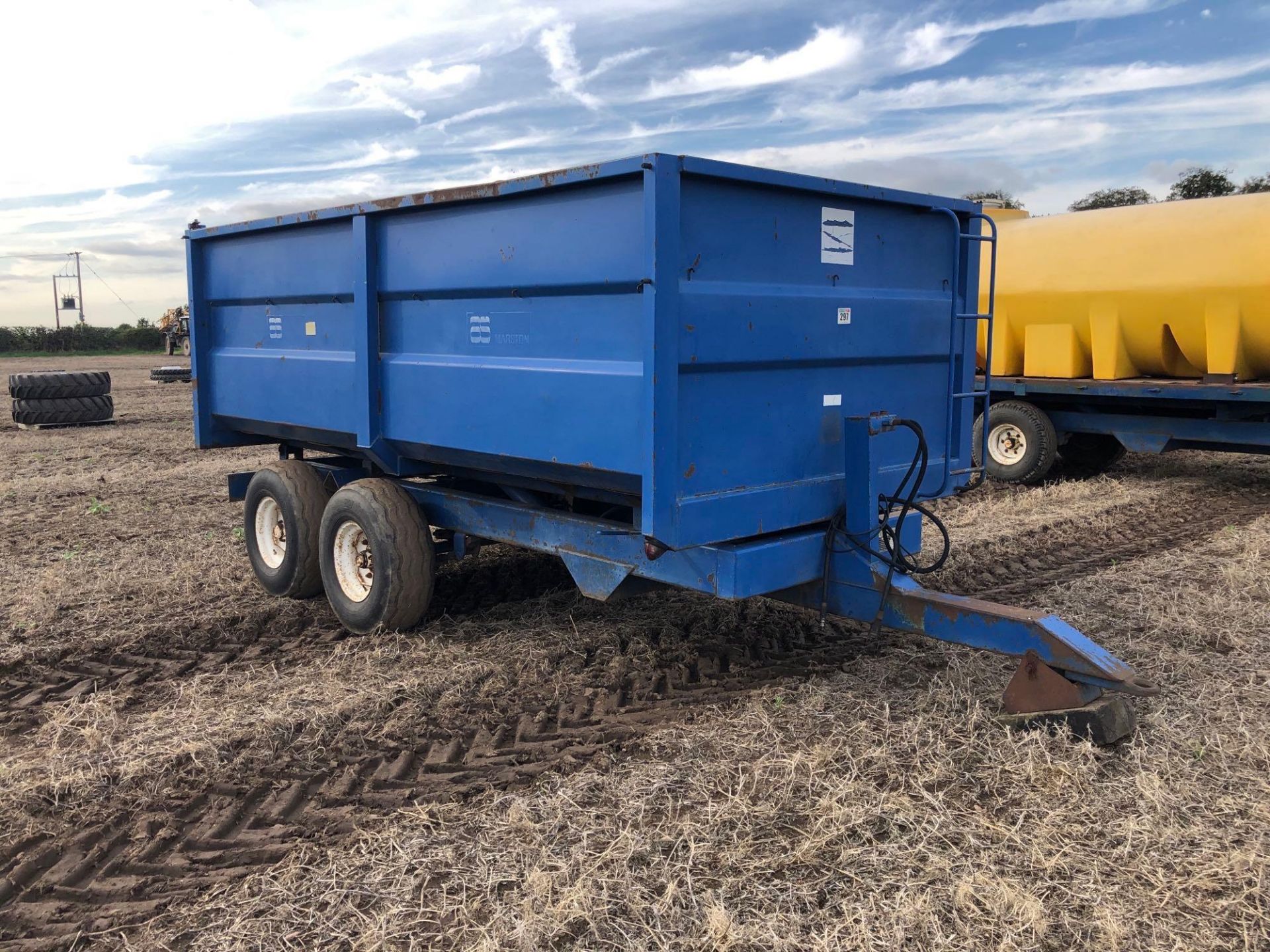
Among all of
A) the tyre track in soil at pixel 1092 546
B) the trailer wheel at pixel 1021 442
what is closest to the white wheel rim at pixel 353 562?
the tyre track in soil at pixel 1092 546

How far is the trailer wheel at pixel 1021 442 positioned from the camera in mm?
10336

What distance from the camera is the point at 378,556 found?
16.8 ft

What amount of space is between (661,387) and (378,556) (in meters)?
2.19

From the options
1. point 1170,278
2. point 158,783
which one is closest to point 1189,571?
point 1170,278

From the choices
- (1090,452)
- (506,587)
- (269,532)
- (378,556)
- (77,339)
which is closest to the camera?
(378,556)

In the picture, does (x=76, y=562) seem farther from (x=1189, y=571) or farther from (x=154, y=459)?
(x=1189, y=571)

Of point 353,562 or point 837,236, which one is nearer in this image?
point 837,236

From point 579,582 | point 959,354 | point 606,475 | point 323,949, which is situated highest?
point 959,354

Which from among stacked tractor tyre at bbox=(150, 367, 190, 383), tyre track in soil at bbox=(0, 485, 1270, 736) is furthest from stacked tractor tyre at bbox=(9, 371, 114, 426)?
tyre track in soil at bbox=(0, 485, 1270, 736)

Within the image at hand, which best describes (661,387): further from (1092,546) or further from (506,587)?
(1092,546)

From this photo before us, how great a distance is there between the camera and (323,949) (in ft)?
8.90

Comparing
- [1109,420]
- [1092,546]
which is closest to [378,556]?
[1092,546]

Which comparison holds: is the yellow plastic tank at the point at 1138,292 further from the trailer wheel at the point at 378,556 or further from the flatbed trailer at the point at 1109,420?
the trailer wheel at the point at 378,556

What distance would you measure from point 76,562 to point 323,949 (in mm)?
5264
